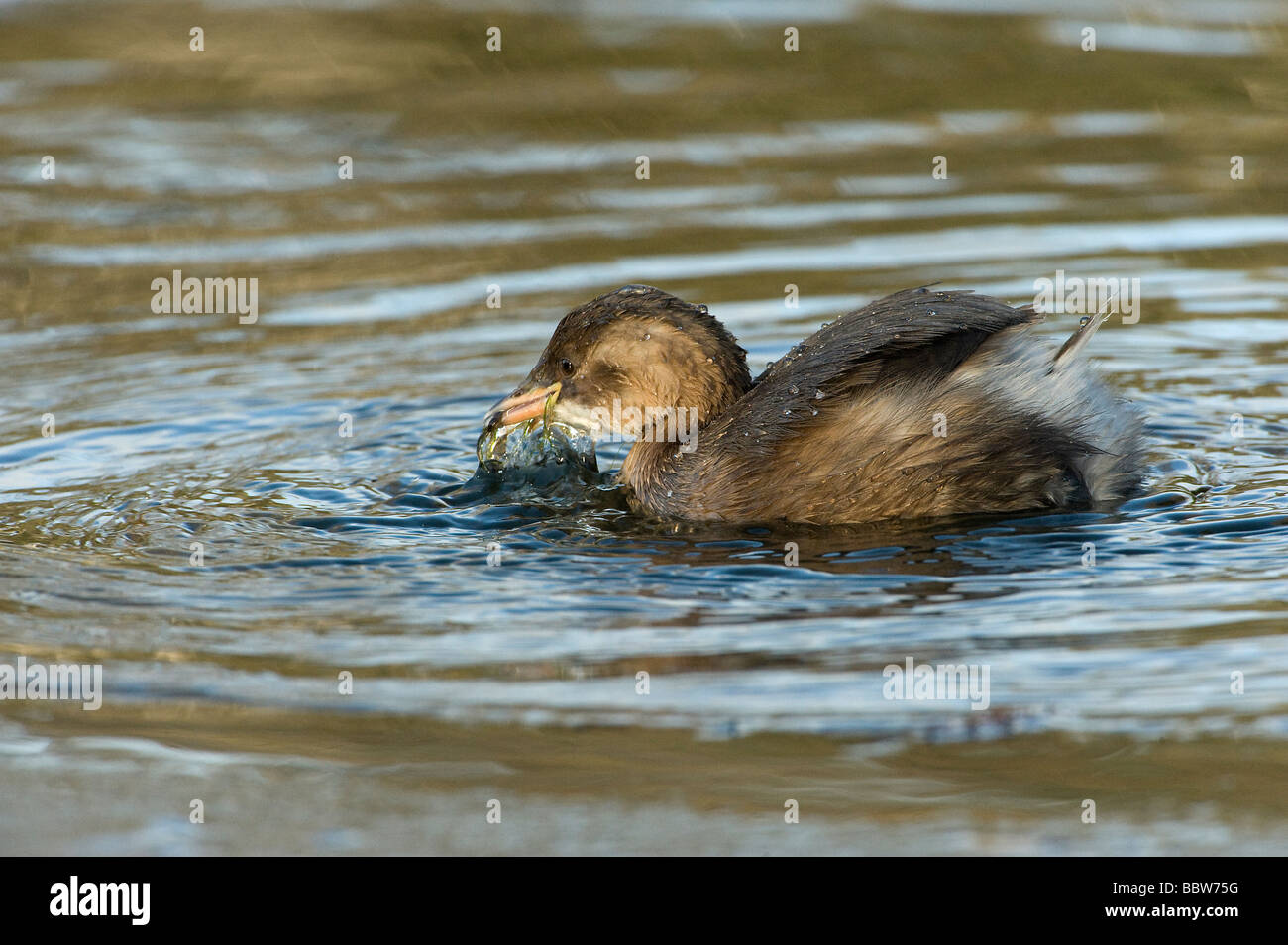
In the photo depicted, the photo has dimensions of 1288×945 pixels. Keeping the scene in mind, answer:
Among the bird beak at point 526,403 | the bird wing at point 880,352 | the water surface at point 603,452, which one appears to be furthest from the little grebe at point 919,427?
the bird beak at point 526,403

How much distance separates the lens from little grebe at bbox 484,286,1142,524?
21.4 ft

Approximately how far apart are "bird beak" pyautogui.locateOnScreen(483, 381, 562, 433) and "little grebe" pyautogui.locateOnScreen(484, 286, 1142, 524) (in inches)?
34.4

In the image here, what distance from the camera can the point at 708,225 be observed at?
35.2 feet

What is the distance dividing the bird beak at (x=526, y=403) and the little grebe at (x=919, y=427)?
0.87 meters

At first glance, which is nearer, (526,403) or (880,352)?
(880,352)

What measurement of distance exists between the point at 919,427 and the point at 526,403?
186 centimetres

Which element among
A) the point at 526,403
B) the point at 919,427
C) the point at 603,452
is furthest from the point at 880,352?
the point at 603,452

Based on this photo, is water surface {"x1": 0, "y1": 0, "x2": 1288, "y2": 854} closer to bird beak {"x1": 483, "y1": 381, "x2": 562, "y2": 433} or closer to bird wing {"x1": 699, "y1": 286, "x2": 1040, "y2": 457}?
bird beak {"x1": 483, "y1": 381, "x2": 562, "y2": 433}

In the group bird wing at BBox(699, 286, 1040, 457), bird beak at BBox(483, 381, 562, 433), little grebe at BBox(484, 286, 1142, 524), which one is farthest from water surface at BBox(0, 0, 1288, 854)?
bird wing at BBox(699, 286, 1040, 457)

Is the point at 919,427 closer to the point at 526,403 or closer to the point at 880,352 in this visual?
the point at 880,352

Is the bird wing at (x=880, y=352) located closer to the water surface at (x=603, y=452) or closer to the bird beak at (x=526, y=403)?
the water surface at (x=603, y=452)

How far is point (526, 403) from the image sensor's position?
299 inches

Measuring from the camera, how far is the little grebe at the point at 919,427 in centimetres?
653
